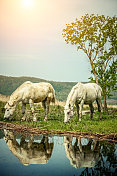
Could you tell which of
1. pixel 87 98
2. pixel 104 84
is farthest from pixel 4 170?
pixel 104 84

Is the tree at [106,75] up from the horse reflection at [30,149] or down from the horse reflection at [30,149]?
up

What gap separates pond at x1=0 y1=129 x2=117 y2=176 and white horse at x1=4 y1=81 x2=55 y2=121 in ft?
11.3

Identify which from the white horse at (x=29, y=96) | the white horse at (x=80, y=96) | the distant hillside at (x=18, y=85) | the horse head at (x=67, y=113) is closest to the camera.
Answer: the horse head at (x=67, y=113)

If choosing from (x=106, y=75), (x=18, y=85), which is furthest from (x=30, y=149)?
(x=18, y=85)

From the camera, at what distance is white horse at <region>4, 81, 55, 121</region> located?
9.06 m

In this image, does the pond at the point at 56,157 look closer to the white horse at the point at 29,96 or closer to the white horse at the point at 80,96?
the white horse at the point at 80,96

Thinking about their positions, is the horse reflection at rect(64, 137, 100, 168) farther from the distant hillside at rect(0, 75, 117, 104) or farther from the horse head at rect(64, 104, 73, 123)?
the distant hillside at rect(0, 75, 117, 104)

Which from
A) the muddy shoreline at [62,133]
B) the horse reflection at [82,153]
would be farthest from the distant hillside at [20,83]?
the horse reflection at [82,153]

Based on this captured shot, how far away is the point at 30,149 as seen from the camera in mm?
4578

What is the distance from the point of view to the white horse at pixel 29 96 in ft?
29.7

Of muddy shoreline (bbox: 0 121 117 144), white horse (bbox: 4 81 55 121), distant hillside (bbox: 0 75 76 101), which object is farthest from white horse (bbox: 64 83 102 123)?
distant hillside (bbox: 0 75 76 101)

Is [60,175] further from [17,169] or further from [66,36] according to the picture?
[66,36]

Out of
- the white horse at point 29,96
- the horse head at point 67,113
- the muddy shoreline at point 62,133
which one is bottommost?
the muddy shoreline at point 62,133

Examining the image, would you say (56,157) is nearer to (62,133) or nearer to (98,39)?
(62,133)
